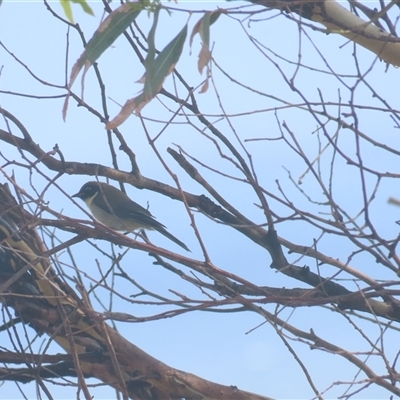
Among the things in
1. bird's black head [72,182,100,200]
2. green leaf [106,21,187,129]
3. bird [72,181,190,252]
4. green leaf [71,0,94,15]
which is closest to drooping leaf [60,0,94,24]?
green leaf [71,0,94,15]

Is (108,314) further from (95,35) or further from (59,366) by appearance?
(95,35)

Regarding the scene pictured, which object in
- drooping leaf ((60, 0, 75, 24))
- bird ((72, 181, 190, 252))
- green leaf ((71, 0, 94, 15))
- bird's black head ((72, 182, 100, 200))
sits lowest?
drooping leaf ((60, 0, 75, 24))

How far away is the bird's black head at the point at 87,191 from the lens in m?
7.43

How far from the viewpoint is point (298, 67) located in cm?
247

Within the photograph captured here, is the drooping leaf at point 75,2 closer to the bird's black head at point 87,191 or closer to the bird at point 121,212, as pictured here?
the bird at point 121,212

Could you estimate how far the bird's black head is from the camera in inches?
293

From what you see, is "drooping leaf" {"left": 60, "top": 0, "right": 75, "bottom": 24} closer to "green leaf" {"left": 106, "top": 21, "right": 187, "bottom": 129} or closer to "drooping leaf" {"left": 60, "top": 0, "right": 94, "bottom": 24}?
"drooping leaf" {"left": 60, "top": 0, "right": 94, "bottom": 24}

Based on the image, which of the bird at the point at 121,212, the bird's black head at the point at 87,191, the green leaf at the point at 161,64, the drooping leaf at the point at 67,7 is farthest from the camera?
the bird's black head at the point at 87,191

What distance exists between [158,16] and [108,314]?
1.18m

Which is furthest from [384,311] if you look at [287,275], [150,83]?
[150,83]

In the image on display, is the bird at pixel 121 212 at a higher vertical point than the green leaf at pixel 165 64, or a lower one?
higher

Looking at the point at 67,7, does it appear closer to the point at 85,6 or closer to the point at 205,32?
the point at 85,6

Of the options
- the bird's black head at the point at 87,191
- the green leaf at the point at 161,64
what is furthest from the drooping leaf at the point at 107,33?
the bird's black head at the point at 87,191

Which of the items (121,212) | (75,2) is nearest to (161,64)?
(75,2)
